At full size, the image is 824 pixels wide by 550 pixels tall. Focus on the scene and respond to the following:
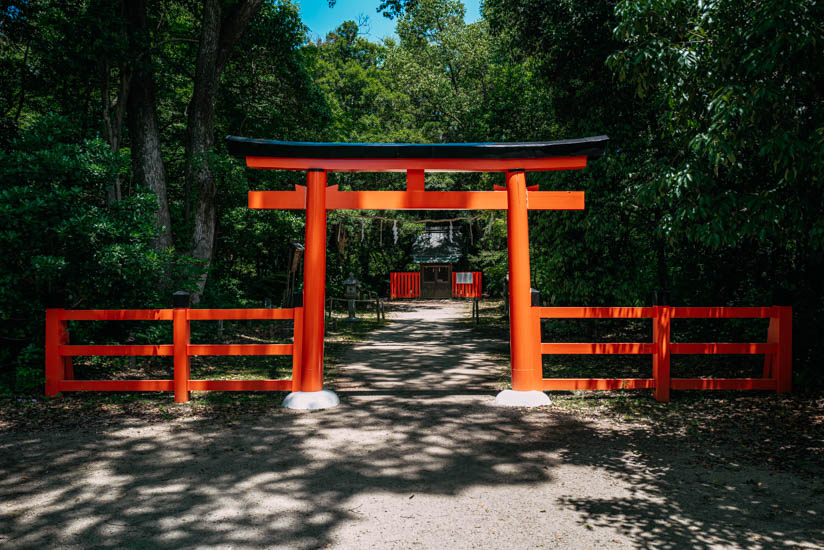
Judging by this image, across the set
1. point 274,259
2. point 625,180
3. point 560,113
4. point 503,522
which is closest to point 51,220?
point 503,522

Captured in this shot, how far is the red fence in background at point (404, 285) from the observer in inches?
1273

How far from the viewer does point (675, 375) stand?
877 centimetres

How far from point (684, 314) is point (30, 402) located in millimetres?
8026

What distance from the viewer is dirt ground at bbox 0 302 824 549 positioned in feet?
11.3

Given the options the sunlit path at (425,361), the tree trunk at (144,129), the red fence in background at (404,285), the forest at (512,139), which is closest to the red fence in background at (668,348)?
the forest at (512,139)

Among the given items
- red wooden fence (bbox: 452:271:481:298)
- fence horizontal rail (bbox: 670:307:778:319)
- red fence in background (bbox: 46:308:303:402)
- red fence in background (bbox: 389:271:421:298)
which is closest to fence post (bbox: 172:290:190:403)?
red fence in background (bbox: 46:308:303:402)

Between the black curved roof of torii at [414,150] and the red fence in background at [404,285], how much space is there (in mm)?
25196

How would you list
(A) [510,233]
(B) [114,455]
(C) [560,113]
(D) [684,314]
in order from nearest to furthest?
1. (B) [114,455]
2. (D) [684,314]
3. (A) [510,233]
4. (C) [560,113]

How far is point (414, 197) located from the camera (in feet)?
23.4

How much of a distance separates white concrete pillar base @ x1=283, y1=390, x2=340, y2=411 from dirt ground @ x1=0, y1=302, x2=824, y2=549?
142 millimetres

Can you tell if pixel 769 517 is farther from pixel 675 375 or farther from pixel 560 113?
pixel 560 113

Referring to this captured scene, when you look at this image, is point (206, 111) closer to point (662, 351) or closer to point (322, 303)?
point (322, 303)

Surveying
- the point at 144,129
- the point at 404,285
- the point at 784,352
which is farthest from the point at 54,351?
the point at 404,285

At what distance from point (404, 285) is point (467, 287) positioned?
12.1ft
